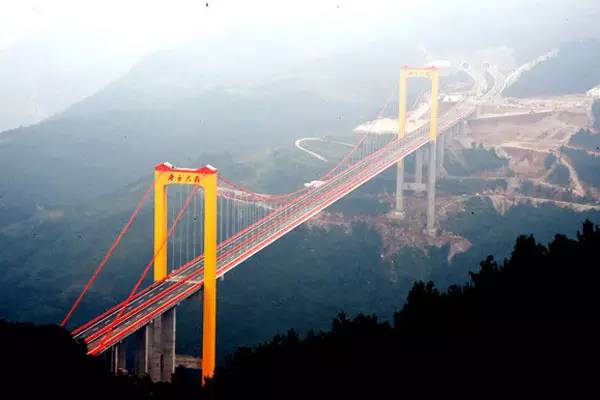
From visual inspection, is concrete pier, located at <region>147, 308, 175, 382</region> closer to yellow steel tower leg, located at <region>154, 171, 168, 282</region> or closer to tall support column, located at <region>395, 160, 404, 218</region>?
yellow steel tower leg, located at <region>154, 171, 168, 282</region>

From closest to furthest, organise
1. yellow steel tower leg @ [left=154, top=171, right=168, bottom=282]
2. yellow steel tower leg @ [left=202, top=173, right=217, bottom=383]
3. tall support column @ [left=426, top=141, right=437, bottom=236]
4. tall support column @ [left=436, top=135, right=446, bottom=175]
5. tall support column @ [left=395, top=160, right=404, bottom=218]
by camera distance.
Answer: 1. yellow steel tower leg @ [left=202, top=173, right=217, bottom=383]
2. yellow steel tower leg @ [left=154, top=171, right=168, bottom=282]
3. tall support column @ [left=395, top=160, right=404, bottom=218]
4. tall support column @ [left=426, top=141, right=437, bottom=236]
5. tall support column @ [left=436, top=135, right=446, bottom=175]

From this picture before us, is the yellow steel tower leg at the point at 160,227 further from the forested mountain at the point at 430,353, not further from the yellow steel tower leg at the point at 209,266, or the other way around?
the forested mountain at the point at 430,353

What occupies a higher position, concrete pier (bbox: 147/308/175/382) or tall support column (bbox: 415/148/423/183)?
tall support column (bbox: 415/148/423/183)

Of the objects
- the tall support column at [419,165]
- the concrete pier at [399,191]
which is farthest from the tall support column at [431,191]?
the concrete pier at [399,191]

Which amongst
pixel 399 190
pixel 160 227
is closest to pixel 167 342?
pixel 160 227

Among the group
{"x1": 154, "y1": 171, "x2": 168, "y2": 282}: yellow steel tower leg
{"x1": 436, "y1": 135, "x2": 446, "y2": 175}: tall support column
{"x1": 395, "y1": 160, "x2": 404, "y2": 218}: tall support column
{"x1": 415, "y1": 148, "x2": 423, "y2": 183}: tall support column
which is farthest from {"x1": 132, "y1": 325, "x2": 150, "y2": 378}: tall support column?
{"x1": 436, "y1": 135, "x2": 446, "y2": 175}: tall support column

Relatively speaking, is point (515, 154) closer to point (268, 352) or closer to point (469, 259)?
point (469, 259)

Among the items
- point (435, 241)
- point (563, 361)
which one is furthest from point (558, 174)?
point (563, 361)
